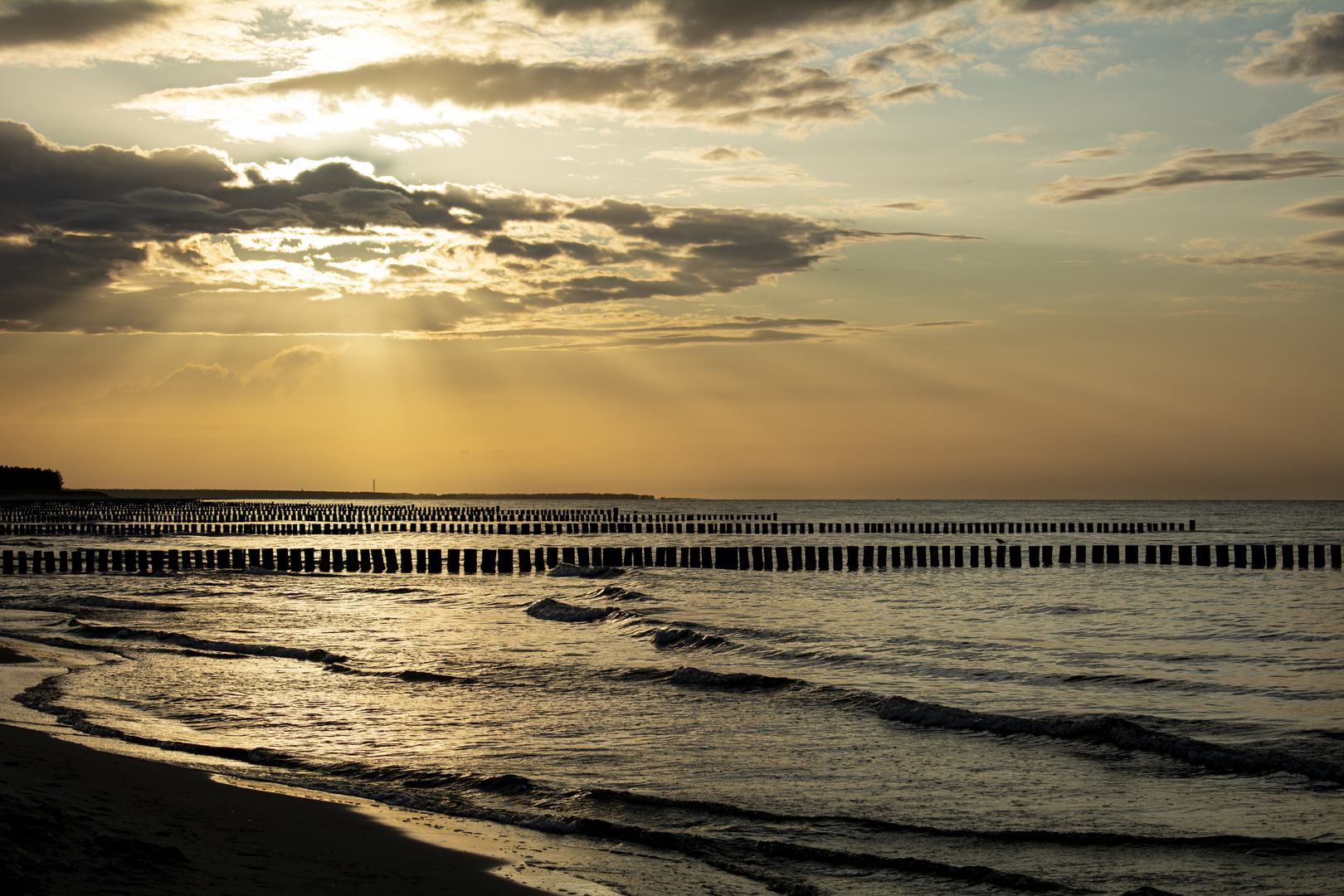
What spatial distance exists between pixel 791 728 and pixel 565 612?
488 inches

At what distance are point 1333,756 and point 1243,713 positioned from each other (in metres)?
2.26

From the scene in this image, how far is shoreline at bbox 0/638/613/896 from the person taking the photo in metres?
5.13

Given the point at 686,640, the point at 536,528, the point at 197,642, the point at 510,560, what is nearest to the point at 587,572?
the point at 510,560

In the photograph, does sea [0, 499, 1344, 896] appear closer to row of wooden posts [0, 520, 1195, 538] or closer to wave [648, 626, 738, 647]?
wave [648, 626, 738, 647]

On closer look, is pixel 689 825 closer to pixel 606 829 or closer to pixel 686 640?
pixel 606 829

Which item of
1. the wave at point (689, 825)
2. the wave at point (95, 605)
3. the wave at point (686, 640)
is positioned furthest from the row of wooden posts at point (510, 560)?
the wave at point (689, 825)

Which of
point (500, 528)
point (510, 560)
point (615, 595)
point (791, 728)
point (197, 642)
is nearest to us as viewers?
point (791, 728)

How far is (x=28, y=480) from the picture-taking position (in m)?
155

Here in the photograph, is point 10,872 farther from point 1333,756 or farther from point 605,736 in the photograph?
point 1333,756

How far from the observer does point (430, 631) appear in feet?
64.3

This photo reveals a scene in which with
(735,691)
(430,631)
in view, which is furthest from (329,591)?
(735,691)

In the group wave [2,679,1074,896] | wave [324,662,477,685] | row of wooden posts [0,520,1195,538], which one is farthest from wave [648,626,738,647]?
row of wooden posts [0,520,1195,538]

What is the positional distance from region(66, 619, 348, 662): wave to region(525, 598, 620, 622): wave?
6.64 meters

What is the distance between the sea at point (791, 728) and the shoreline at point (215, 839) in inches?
15.8
